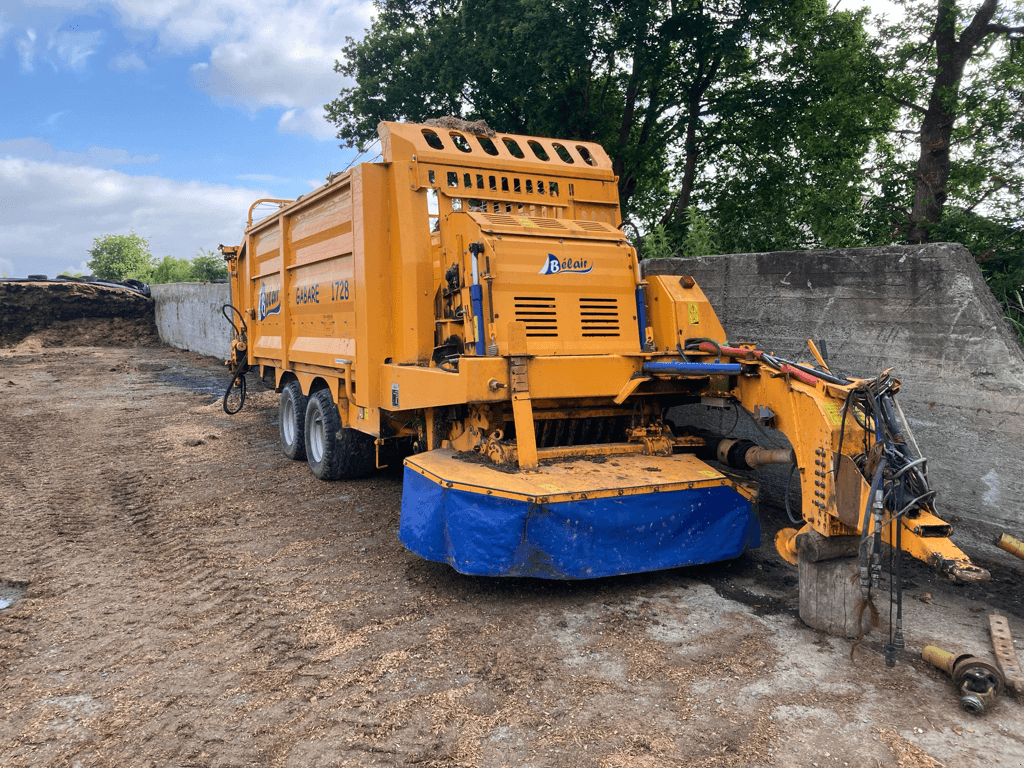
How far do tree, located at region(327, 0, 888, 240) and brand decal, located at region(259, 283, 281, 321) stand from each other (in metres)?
6.51

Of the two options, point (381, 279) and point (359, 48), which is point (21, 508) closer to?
point (381, 279)

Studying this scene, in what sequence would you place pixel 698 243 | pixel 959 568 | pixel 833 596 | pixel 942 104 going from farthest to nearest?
pixel 698 243, pixel 942 104, pixel 833 596, pixel 959 568

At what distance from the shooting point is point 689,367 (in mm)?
4109

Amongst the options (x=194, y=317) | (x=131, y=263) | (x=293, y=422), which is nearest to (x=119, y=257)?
(x=131, y=263)

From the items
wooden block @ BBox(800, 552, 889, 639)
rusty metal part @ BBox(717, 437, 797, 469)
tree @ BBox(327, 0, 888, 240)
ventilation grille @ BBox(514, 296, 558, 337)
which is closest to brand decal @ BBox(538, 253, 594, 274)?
ventilation grille @ BBox(514, 296, 558, 337)

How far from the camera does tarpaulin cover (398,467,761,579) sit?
3.84 meters

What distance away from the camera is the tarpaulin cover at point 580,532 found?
384cm

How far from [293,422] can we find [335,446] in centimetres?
129

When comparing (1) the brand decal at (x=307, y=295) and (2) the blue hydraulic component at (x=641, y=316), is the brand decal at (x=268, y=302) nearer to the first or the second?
(1) the brand decal at (x=307, y=295)

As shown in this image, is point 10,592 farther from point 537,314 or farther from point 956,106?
point 956,106

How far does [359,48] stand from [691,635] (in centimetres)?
1574

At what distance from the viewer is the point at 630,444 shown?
468 centimetres

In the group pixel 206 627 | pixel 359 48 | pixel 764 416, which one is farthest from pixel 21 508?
pixel 359 48

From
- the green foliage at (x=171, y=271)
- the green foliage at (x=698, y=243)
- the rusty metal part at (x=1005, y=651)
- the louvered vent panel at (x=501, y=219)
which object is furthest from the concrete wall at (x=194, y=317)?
the green foliage at (x=171, y=271)
